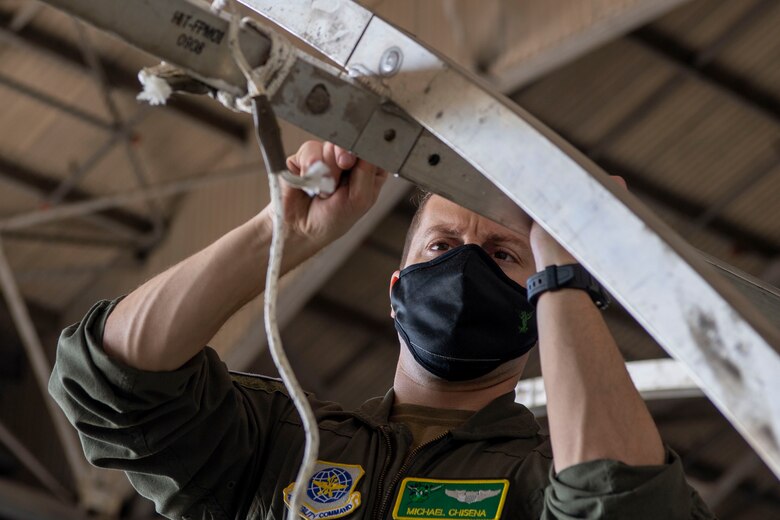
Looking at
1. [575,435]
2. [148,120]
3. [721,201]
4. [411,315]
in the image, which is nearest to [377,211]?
[148,120]

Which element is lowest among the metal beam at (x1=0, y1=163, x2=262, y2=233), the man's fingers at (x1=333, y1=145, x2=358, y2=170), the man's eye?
the man's fingers at (x1=333, y1=145, x2=358, y2=170)

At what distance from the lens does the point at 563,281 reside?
2719 millimetres

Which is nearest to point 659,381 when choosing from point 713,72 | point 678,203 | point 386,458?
point 386,458

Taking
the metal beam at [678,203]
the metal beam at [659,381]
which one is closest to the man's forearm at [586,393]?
the metal beam at [659,381]

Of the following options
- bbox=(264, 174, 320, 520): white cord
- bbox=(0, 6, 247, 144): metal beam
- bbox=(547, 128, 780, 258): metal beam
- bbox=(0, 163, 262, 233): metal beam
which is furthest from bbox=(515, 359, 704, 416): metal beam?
bbox=(547, 128, 780, 258): metal beam

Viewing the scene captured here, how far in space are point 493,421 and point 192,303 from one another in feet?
2.73

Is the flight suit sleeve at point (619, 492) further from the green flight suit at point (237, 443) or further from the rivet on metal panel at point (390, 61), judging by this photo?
the rivet on metal panel at point (390, 61)

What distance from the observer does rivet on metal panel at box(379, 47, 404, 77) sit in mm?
2521

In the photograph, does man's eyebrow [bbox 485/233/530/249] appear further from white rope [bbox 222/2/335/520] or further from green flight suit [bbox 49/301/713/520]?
white rope [bbox 222/2/335/520]

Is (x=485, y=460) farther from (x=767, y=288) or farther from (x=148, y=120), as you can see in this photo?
(x=148, y=120)

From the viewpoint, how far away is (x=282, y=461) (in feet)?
11.2

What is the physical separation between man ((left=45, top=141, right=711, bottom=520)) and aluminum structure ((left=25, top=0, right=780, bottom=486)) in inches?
11.4

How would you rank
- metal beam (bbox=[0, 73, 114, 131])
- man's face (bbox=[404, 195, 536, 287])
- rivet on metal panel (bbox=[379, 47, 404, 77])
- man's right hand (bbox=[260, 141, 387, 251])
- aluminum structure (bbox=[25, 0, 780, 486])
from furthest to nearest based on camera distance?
metal beam (bbox=[0, 73, 114, 131]) → man's face (bbox=[404, 195, 536, 287]) → man's right hand (bbox=[260, 141, 387, 251]) → rivet on metal panel (bbox=[379, 47, 404, 77]) → aluminum structure (bbox=[25, 0, 780, 486])

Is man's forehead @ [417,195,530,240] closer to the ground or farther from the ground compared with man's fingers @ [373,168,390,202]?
farther from the ground
